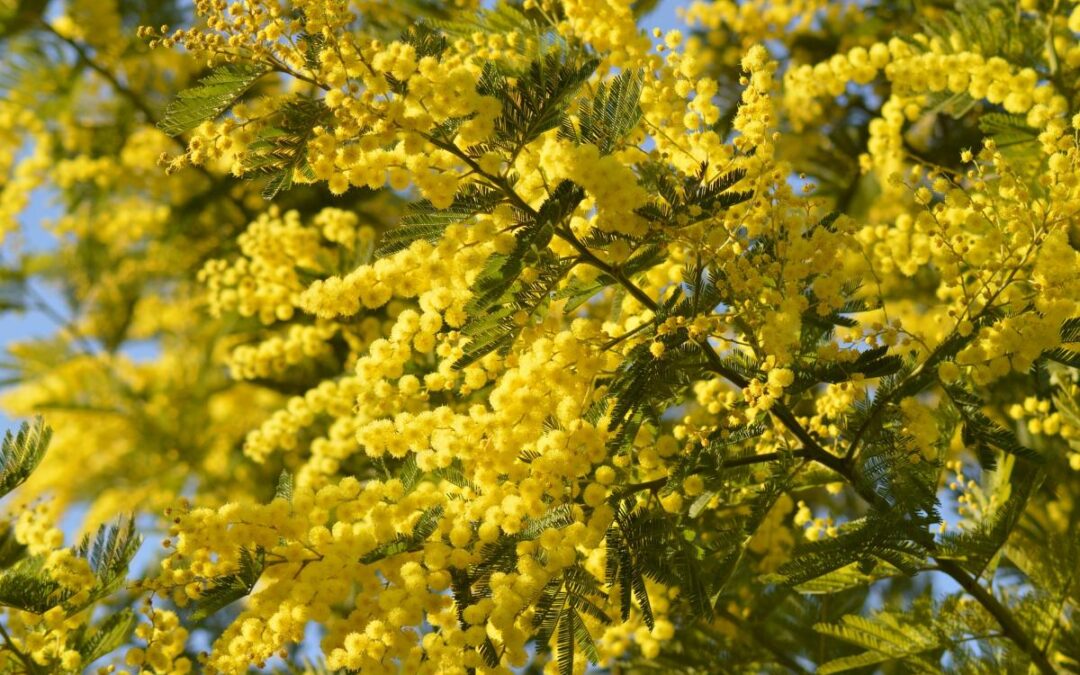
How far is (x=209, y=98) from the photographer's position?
225 centimetres

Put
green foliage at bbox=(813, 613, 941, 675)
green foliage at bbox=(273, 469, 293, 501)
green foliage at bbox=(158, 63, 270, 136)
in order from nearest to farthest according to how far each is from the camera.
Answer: green foliage at bbox=(158, 63, 270, 136) < green foliage at bbox=(273, 469, 293, 501) < green foliage at bbox=(813, 613, 941, 675)

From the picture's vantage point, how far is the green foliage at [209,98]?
222 cm

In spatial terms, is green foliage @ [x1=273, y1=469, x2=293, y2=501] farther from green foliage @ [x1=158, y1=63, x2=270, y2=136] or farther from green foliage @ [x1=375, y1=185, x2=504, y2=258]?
green foliage @ [x1=158, y1=63, x2=270, y2=136]

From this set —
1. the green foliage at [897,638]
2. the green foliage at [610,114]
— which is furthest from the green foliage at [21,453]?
the green foliage at [897,638]

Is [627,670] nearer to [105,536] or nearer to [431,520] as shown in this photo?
[431,520]

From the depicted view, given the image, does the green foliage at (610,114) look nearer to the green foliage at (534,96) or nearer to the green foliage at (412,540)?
the green foliage at (534,96)

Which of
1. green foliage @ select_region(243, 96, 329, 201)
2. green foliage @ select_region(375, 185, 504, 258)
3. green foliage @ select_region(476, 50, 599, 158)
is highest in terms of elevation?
green foliage @ select_region(476, 50, 599, 158)

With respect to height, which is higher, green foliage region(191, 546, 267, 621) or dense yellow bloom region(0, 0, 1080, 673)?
dense yellow bloom region(0, 0, 1080, 673)

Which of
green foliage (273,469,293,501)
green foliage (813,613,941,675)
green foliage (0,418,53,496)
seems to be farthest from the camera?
green foliage (813,613,941,675)

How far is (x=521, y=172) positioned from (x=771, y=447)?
897 mm

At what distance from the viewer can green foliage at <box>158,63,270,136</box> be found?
2.22 meters

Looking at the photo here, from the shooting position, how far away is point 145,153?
564 cm

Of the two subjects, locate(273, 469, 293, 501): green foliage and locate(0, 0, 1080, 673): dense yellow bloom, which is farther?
locate(273, 469, 293, 501): green foliage

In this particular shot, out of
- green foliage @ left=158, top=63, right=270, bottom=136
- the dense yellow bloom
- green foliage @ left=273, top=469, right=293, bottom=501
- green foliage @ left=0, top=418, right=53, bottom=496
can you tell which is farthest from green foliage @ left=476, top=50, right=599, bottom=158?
green foliage @ left=0, top=418, right=53, bottom=496
